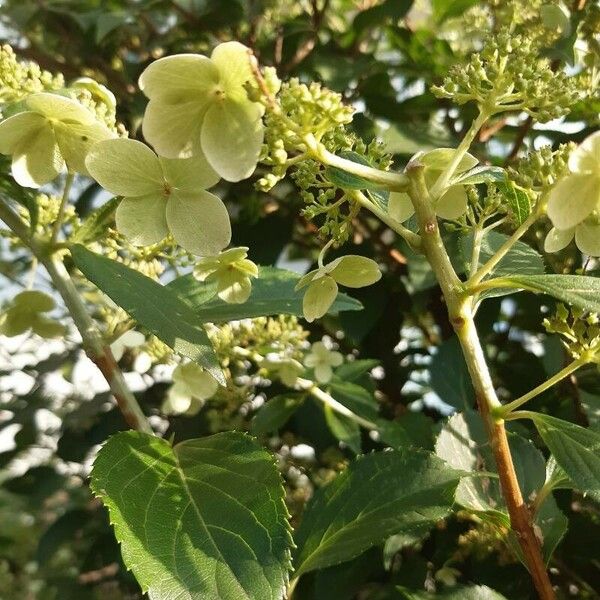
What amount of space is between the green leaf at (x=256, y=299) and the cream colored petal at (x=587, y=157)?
36cm

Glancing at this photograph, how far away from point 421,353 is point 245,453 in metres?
0.97

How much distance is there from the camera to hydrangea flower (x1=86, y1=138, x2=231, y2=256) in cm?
76

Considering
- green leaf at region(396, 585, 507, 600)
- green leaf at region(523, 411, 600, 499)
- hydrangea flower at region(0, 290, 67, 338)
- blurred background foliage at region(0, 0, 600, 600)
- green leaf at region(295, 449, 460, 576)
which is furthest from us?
blurred background foliage at region(0, 0, 600, 600)

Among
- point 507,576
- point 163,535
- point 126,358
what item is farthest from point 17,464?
point 163,535

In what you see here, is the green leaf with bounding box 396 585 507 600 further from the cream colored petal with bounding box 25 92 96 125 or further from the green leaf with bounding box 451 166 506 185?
the cream colored petal with bounding box 25 92 96 125

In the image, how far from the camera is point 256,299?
0.99 meters

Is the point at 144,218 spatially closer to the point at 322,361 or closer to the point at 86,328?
the point at 86,328

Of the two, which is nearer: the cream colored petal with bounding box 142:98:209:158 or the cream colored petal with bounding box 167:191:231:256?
the cream colored petal with bounding box 142:98:209:158

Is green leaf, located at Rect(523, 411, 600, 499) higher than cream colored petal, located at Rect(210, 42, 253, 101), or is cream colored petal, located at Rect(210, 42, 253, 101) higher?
cream colored petal, located at Rect(210, 42, 253, 101)

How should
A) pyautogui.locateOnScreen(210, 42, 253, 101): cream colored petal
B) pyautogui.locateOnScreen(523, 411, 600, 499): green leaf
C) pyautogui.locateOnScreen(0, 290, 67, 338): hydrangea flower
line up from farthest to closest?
pyautogui.locateOnScreen(0, 290, 67, 338): hydrangea flower, pyautogui.locateOnScreen(523, 411, 600, 499): green leaf, pyautogui.locateOnScreen(210, 42, 253, 101): cream colored petal

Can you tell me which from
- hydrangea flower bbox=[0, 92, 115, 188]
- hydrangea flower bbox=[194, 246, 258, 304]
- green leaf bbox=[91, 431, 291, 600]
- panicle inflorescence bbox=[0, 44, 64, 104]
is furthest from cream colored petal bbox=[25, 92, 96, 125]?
green leaf bbox=[91, 431, 291, 600]

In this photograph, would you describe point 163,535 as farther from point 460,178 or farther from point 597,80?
point 597,80

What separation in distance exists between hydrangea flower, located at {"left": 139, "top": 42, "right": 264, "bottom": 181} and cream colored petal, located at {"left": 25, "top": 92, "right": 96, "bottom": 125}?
0.11 meters

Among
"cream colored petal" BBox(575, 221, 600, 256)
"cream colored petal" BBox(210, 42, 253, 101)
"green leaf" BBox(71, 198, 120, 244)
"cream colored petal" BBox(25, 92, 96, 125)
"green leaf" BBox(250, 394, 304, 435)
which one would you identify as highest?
"cream colored petal" BBox(210, 42, 253, 101)
